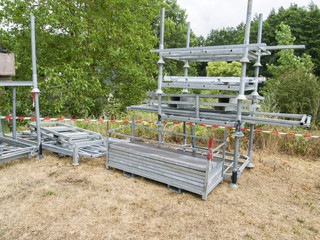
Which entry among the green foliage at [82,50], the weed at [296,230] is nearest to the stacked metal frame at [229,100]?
the weed at [296,230]

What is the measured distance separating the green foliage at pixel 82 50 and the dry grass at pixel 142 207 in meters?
3.98

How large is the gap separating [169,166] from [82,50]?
22.7ft

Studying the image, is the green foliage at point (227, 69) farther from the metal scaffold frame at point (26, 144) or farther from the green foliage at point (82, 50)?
the metal scaffold frame at point (26, 144)

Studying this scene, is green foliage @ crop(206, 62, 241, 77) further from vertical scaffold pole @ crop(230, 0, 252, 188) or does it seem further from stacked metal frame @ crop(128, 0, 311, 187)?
vertical scaffold pole @ crop(230, 0, 252, 188)

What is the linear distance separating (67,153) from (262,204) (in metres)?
4.65

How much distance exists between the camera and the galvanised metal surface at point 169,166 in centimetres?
442

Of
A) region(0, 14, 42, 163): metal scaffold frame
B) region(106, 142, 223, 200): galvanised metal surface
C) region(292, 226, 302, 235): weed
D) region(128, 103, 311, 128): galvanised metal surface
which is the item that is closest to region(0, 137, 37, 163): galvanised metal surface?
region(0, 14, 42, 163): metal scaffold frame

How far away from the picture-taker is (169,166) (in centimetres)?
474

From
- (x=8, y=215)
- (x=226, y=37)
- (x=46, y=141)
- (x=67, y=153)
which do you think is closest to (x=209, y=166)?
(x=8, y=215)

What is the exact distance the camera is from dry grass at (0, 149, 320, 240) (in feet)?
11.5

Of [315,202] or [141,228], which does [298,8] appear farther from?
[141,228]

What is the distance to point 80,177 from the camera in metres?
5.30

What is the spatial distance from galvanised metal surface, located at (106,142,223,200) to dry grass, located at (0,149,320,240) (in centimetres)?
21

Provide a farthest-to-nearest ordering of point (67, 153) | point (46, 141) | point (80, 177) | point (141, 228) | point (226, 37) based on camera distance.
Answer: point (226, 37) < point (46, 141) < point (67, 153) < point (80, 177) < point (141, 228)
